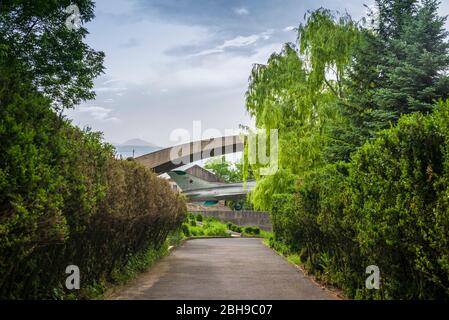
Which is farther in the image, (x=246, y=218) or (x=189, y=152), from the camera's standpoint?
(x=246, y=218)

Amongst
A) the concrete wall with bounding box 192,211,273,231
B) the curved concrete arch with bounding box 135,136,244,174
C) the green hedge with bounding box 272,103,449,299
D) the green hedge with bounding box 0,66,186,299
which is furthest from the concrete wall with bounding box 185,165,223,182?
the green hedge with bounding box 272,103,449,299

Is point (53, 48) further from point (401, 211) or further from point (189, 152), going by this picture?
point (189, 152)

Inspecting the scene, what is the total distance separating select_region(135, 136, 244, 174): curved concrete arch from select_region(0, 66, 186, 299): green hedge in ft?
104

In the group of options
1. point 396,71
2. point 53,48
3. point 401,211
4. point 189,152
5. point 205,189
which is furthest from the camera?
point 205,189

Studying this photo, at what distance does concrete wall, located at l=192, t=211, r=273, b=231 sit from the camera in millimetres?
44500

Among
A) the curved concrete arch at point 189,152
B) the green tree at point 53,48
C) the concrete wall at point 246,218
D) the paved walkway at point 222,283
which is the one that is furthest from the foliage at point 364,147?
the concrete wall at point 246,218

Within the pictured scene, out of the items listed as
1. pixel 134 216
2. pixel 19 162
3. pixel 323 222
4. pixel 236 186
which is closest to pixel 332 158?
pixel 323 222

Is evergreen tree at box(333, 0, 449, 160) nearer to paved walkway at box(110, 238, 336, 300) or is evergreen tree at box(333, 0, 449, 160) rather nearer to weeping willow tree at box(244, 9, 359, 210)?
weeping willow tree at box(244, 9, 359, 210)

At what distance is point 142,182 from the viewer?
39.1 ft

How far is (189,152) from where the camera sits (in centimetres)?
4312

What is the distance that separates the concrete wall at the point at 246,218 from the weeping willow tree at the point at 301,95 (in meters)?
22.4

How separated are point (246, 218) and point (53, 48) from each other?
31.0 m

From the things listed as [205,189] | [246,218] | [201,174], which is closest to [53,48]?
[246,218]
